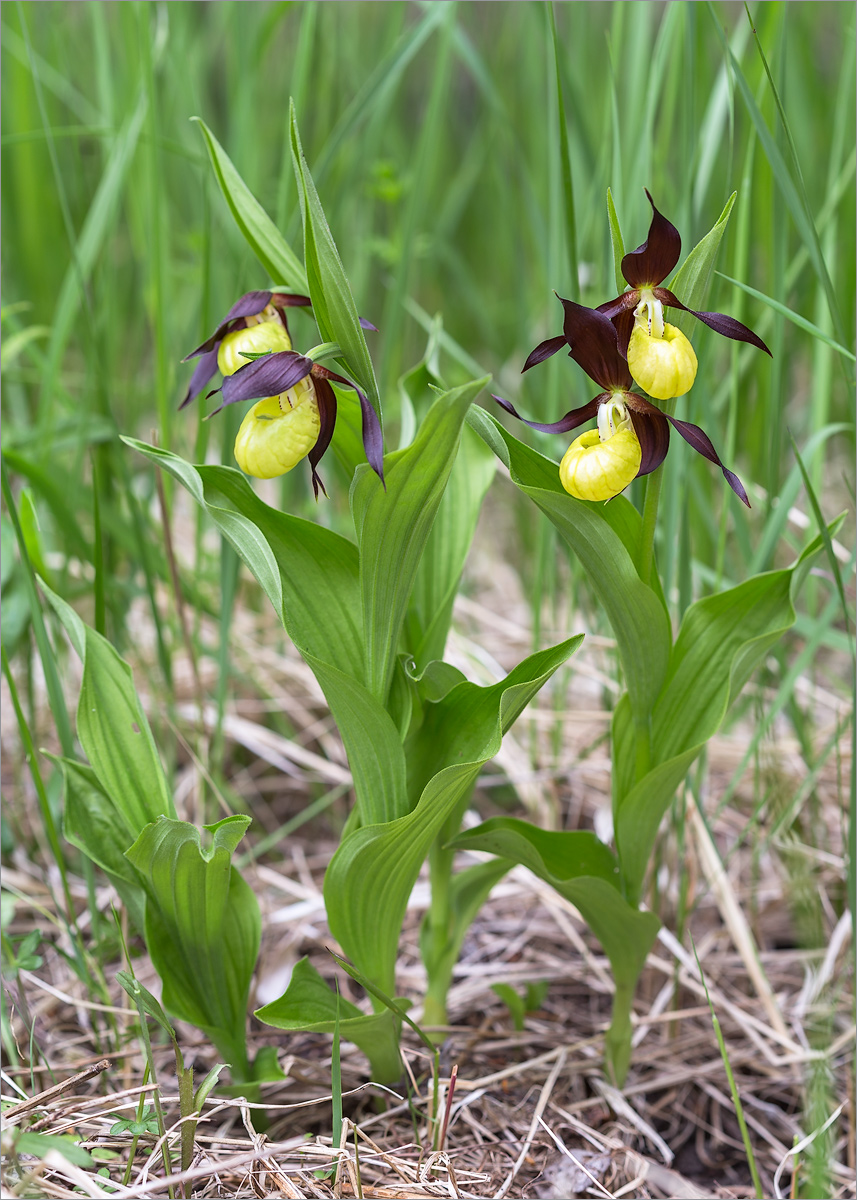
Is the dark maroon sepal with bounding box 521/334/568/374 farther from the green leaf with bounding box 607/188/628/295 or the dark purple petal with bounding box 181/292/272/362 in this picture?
the dark purple petal with bounding box 181/292/272/362

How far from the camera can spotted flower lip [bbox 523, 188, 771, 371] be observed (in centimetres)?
71

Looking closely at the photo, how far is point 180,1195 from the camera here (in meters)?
0.79

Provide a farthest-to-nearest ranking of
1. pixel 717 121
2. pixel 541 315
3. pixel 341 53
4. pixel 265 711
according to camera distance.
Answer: pixel 541 315 < pixel 341 53 < pixel 265 711 < pixel 717 121

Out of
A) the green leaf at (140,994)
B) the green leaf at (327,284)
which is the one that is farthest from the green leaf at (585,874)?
the green leaf at (327,284)

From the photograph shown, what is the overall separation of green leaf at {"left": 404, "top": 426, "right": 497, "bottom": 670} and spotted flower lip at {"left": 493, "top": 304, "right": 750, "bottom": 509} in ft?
0.65

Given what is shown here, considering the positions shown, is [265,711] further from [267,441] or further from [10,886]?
[267,441]

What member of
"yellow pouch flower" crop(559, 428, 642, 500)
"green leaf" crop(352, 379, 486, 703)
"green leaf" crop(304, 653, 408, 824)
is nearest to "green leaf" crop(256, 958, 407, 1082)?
"green leaf" crop(304, 653, 408, 824)

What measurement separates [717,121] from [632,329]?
2.20 feet

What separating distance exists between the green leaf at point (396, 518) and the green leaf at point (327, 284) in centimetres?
7

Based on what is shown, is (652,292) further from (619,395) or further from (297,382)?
(297,382)

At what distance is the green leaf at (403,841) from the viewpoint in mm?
773

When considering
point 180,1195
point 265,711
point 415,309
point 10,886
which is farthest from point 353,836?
point 415,309


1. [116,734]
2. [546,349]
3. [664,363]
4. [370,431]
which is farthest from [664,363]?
[116,734]

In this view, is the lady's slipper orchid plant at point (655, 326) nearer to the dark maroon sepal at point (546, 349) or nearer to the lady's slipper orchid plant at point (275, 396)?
the dark maroon sepal at point (546, 349)
